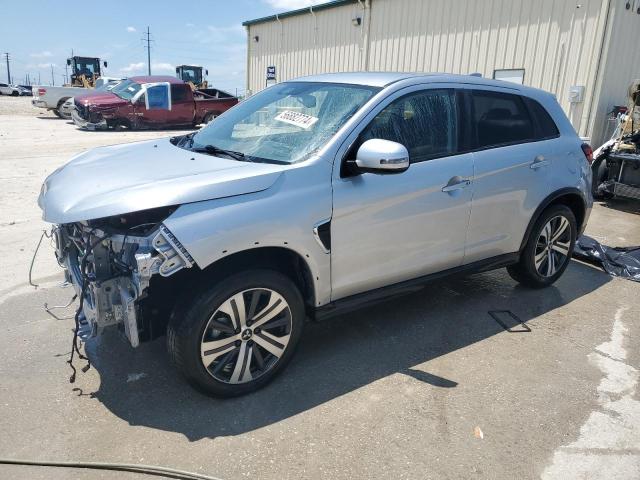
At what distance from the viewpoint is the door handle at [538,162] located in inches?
167

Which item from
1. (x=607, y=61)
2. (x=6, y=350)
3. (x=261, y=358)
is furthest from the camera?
(x=607, y=61)

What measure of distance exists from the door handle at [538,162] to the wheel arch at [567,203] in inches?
11.1

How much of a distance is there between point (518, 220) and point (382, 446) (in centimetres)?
235

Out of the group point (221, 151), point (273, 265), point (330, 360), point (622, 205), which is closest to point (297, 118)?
point (221, 151)

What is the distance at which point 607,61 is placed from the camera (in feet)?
32.8

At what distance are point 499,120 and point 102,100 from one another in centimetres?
1672

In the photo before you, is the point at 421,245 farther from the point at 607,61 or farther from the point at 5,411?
the point at 607,61

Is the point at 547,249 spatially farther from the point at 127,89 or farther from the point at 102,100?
the point at 127,89

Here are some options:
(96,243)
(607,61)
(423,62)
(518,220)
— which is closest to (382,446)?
(96,243)

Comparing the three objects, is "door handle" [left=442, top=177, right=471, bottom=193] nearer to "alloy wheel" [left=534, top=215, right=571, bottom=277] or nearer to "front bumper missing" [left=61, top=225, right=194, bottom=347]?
"alloy wheel" [left=534, top=215, right=571, bottom=277]

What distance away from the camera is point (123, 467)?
2463 mm

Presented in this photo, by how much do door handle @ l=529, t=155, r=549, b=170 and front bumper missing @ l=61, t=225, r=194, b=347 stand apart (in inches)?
116

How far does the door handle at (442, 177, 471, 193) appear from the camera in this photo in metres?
3.60

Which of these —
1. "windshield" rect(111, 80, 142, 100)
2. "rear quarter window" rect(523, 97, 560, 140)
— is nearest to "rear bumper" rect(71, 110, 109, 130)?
"windshield" rect(111, 80, 142, 100)
